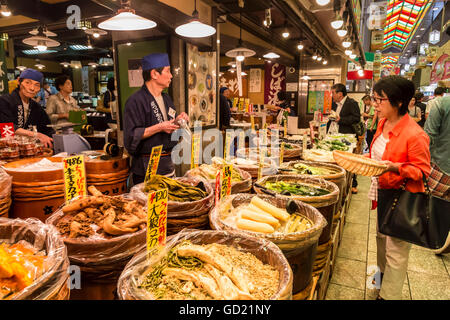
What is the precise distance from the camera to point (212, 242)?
140 cm

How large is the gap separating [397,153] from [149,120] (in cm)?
229

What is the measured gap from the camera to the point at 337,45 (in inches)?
477

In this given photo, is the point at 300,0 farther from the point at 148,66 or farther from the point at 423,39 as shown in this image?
the point at 423,39

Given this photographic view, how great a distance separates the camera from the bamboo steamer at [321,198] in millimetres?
1863

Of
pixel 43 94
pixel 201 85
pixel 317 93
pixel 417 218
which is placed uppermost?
pixel 43 94

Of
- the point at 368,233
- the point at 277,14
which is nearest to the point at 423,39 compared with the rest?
the point at 277,14

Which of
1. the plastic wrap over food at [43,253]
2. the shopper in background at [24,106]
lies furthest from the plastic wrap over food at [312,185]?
the shopper in background at [24,106]

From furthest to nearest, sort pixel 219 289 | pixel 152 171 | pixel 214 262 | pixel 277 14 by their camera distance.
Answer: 1. pixel 277 14
2. pixel 152 171
3. pixel 214 262
4. pixel 219 289

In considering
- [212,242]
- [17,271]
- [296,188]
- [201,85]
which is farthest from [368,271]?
[201,85]

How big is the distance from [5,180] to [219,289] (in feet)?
4.84

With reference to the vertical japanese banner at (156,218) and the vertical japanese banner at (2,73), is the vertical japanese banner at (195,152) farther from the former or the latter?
the vertical japanese banner at (2,73)

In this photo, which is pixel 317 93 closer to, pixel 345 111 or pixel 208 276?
pixel 345 111

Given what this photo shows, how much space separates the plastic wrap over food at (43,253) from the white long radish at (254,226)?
815mm

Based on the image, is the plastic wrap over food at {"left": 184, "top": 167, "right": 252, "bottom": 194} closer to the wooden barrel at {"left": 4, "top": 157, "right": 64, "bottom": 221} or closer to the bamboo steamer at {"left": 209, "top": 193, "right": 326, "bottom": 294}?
the bamboo steamer at {"left": 209, "top": 193, "right": 326, "bottom": 294}
